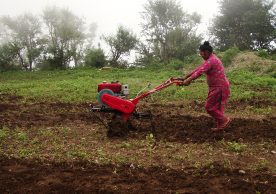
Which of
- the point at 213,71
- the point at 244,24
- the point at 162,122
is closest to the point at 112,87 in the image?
the point at 162,122

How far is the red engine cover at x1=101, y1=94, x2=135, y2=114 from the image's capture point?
7516 mm

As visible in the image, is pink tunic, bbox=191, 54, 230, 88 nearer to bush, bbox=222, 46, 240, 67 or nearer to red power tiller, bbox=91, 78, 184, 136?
red power tiller, bbox=91, 78, 184, 136

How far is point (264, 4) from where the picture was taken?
3041cm

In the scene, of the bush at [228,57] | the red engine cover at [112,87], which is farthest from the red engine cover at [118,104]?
the bush at [228,57]

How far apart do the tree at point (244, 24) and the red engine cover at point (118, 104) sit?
23502mm

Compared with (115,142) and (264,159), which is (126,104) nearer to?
(115,142)

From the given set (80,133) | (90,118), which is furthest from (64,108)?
(80,133)

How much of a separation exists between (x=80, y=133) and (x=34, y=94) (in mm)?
7179

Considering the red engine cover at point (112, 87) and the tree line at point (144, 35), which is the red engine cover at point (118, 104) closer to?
the red engine cover at point (112, 87)

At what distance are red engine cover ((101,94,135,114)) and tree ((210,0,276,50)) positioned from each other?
23.5 meters

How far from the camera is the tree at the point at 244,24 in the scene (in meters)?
29.5

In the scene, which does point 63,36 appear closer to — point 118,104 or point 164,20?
point 164,20

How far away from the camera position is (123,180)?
514cm

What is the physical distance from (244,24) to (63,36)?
14393 mm
